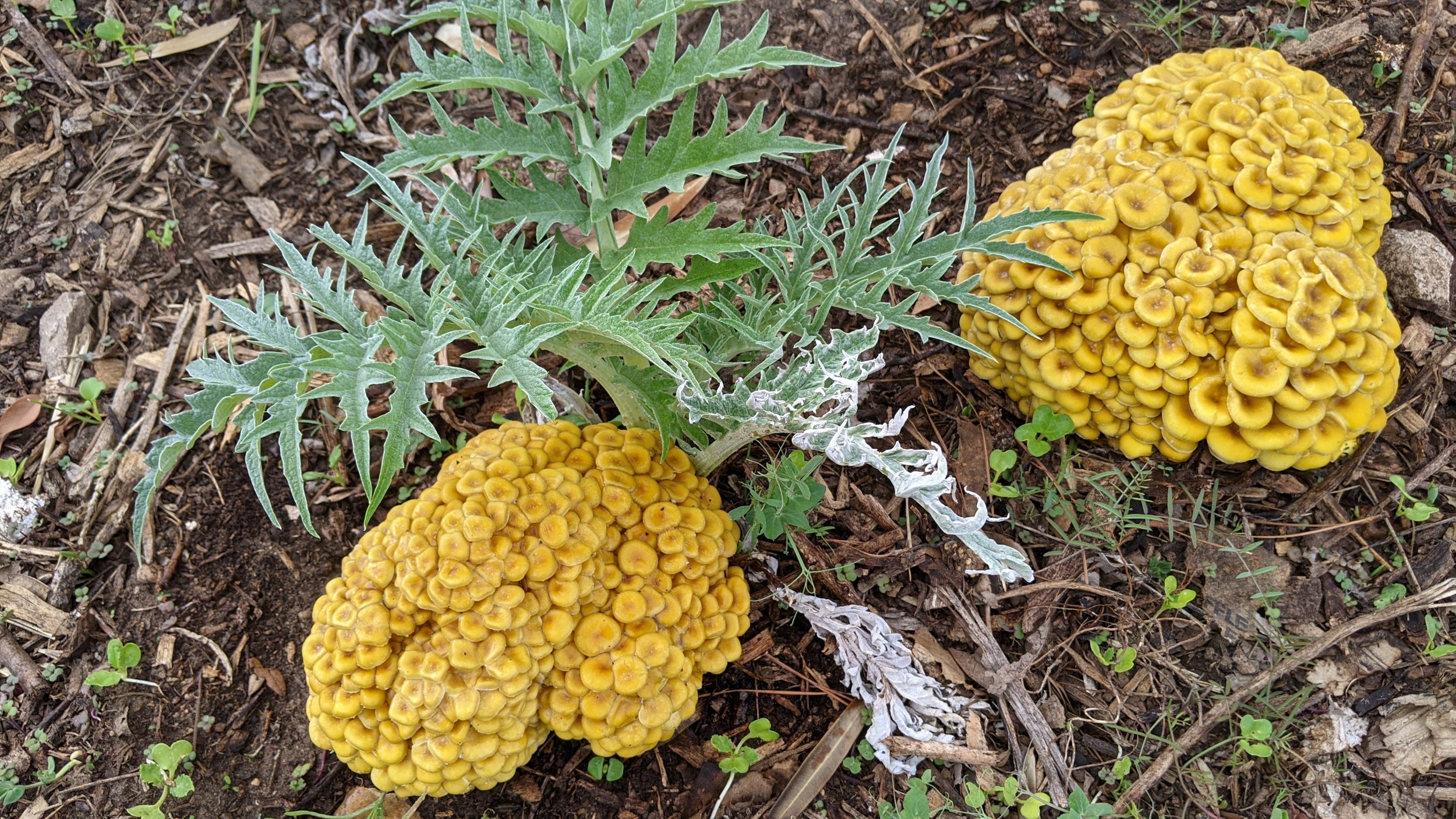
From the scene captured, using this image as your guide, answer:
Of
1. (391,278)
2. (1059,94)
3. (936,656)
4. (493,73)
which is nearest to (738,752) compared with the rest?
(936,656)

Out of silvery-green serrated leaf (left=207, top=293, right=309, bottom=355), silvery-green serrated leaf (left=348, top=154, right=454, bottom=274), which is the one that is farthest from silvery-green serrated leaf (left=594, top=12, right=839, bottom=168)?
silvery-green serrated leaf (left=207, top=293, right=309, bottom=355)

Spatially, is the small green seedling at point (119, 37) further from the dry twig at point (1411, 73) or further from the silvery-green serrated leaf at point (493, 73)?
the dry twig at point (1411, 73)

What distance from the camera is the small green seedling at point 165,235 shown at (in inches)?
130

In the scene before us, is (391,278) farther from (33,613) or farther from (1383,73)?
(1383,73)

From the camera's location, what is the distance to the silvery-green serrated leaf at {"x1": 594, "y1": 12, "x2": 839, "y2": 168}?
2.19 m

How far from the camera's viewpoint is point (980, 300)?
237 centimetres

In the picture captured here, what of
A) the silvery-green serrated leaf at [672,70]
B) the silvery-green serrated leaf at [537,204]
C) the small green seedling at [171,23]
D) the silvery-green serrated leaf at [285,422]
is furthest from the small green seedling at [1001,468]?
the small green seedling at [171,23]

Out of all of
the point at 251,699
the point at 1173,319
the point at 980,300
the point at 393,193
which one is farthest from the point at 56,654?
the point at 1173,319

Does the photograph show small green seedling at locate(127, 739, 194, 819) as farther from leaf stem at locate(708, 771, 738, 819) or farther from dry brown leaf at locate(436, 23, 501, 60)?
dry brown leaf at locate(436, 23, 501, 60)

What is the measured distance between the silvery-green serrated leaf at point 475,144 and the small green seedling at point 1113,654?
1.93m

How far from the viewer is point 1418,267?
115 inches

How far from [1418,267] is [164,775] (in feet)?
12.5

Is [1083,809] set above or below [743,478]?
below

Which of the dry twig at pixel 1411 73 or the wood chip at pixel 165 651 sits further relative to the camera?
the dry twig at pixel 1411 73
